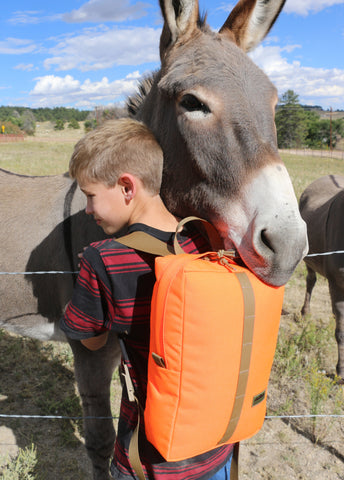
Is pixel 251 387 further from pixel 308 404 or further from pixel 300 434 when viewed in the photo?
pixel 308 404

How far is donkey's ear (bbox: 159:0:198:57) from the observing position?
58.9 inches

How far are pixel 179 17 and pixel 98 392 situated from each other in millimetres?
2014

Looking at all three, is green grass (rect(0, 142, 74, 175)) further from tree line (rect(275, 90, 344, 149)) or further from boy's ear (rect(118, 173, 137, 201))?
tree line (rect(275, 90, 344, 149))

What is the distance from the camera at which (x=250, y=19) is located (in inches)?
65.9

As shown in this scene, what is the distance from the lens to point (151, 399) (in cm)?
112

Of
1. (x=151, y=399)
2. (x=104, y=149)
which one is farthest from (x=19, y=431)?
(x=104, y=149)

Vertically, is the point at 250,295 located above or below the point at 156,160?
below

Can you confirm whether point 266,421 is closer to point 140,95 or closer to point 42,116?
point 140,95

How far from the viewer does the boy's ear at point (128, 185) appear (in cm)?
123

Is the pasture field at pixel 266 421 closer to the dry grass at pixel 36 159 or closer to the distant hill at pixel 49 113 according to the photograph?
the dry grass at pixel 36 159

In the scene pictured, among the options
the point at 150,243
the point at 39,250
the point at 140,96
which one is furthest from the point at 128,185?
the point at 39,250

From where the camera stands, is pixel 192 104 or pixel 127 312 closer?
pixel 127 312

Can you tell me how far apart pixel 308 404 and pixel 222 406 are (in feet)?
8.53

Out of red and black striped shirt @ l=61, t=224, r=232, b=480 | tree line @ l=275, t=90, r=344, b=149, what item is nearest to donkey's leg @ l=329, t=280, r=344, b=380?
red and black striped shirt @ l=61, t=224, r=232, b=480
